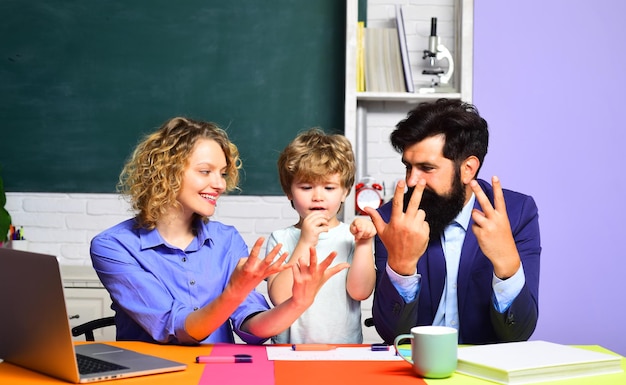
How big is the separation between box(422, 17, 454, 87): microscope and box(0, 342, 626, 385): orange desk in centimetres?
211

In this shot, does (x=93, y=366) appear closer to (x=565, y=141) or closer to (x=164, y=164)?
(x=164, y=164)

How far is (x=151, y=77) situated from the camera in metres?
3.72

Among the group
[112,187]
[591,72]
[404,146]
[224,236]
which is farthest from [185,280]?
[591,72]

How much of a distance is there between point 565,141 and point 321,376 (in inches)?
93.4

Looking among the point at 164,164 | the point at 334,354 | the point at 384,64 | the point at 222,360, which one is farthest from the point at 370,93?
the point at 222,360

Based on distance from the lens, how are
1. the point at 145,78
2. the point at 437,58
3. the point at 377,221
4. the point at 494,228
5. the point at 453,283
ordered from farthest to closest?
the point at 145,78 < the point at 437,58 < the point at 453,283 < the point at 377,221 < the point at 494,228

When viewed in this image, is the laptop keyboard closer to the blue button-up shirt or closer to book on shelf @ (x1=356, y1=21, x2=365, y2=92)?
the blue button-up shirt

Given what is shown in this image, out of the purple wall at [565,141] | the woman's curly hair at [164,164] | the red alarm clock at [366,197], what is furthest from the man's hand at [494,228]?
the purple wall at [565,141]

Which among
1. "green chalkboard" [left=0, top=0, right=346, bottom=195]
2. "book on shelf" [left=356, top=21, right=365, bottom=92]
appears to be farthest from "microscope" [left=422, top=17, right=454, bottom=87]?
"green chalkboard" [left=0, top=0, right=346, bottom=195]

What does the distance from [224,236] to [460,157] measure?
0.77 m

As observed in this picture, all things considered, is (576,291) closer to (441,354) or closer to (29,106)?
(441,354)

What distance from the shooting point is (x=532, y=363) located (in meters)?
1.48

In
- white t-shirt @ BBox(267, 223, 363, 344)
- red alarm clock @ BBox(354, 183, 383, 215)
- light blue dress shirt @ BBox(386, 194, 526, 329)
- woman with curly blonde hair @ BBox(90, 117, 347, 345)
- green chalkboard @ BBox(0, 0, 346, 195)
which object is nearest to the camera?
woman with curly blonde hair @ BBox(90, 117, 347, 345)

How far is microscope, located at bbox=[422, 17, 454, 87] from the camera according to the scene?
11.5 feet
